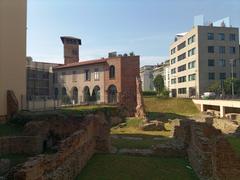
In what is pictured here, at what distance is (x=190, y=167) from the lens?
14.3 metres

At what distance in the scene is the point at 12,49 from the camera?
2650 cm

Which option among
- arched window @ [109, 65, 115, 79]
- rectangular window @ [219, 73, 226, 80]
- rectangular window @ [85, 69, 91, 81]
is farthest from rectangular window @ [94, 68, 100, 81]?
rectangular window @ [219, 73, 226, 80]

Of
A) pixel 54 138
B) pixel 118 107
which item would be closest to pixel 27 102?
pixel 54 138

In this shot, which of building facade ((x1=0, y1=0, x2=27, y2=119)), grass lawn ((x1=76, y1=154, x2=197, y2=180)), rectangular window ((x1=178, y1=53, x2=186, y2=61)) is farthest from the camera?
rectangular window ((x1=178, y1=53, x2=186, y2=61))

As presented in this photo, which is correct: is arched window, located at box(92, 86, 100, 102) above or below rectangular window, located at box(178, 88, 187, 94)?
below

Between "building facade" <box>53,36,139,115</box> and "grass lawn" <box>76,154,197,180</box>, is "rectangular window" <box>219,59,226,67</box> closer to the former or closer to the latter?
"building facade" <box>53,36,139,115</box>

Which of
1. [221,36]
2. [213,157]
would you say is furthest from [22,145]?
[221,36]

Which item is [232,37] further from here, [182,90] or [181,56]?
[182,90]

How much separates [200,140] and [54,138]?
1148 centimetres

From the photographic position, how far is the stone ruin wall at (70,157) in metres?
8.18

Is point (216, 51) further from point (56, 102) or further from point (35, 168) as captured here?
point (35, 168)

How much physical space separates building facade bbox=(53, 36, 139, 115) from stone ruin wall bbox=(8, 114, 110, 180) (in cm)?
2607

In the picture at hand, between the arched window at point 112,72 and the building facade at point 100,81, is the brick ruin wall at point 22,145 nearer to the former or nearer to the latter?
the building facade at point 100,81

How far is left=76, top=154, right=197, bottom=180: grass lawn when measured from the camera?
12.5 metres
